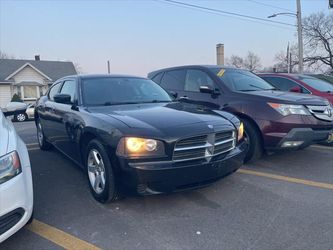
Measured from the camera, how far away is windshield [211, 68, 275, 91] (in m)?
5.55

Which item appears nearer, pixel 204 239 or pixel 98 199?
pixel 204 239

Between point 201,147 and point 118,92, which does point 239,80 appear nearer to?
point 118,92

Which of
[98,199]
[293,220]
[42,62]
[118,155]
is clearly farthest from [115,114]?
[42,62]

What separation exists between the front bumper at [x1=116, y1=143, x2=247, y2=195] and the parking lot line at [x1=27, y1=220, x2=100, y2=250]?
70 centimetres

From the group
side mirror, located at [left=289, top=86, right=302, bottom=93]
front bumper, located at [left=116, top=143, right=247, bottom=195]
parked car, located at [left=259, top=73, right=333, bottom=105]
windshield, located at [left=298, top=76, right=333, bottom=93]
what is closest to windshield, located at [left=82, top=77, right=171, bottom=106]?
front bumper, located at [left=116, top=143, right=247, bottom=195]

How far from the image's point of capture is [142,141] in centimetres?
312

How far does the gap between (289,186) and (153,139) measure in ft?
6.99

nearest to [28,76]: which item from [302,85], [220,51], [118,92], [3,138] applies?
[220,51]

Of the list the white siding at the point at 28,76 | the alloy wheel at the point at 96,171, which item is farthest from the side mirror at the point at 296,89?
the white siding at the point at 28,76

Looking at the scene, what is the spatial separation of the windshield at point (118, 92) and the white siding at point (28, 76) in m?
29.9

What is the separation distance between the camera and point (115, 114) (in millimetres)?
3660

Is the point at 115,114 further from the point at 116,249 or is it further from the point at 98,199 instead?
the point at 116,249

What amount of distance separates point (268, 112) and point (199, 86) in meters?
1.60

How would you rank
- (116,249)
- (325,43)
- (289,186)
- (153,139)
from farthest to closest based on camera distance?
(325,43)
(289,186)
(153,139)
(116,249)
